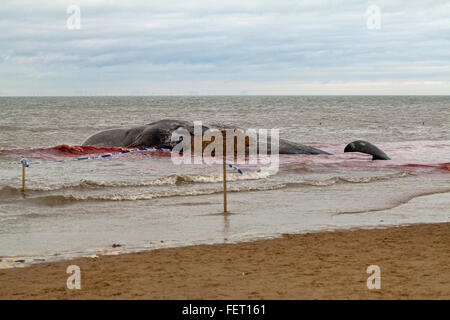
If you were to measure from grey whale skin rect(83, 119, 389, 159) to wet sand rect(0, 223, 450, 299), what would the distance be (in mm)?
10456

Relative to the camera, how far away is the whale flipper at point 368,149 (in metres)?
18.9

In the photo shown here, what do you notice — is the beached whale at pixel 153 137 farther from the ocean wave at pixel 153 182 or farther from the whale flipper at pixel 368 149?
the ocean wave at pixel 153 182

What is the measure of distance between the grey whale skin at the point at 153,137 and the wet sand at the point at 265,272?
10.5 meters

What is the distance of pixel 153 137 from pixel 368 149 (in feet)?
23.4

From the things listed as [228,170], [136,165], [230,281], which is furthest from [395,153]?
[230,281]

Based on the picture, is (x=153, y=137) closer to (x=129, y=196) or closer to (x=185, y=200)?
(x=129, y=196)

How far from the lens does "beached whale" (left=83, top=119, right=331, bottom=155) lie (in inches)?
719

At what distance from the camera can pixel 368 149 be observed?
19.5m

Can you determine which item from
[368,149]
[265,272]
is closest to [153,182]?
[265,272]

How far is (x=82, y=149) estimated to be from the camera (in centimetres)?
1953

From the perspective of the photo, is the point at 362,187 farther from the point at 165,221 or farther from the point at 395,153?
the point at 395,153

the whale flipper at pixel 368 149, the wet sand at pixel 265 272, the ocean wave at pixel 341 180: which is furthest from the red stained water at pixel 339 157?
the wet sand at pixel 265 272
